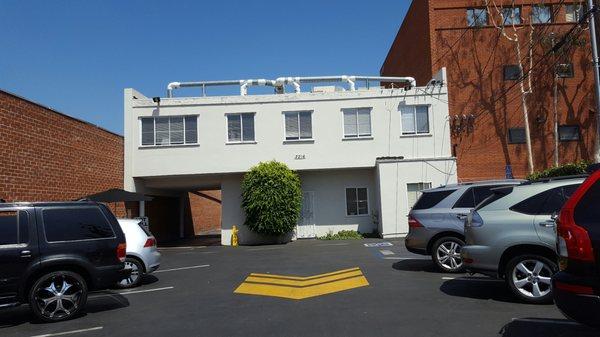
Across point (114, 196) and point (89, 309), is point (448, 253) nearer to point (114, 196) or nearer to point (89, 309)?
point (89, 309)

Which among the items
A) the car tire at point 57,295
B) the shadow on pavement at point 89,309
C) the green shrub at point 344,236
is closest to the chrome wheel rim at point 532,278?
the shadow on pavement at point 89,309

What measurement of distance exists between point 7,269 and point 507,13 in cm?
2660

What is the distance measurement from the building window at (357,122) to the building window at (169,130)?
7085mm

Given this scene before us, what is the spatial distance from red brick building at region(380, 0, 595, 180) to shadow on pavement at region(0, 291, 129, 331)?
19.2 metres

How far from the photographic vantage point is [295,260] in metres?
14.2

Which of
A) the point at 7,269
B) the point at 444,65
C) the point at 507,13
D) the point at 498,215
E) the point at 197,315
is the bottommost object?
the point at 197,315

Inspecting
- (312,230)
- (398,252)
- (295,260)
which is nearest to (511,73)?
(312,230)

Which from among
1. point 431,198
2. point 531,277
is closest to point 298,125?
point 431,198

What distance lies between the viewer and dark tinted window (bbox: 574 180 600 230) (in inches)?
182

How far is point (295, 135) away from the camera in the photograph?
24.4 m

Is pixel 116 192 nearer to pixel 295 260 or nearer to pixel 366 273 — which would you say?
pixel 295 260

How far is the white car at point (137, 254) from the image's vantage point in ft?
34.6

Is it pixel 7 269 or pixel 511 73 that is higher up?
pixel 511 73

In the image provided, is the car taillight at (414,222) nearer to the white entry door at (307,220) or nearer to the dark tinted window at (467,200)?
the dark tinted window at (467,200)
